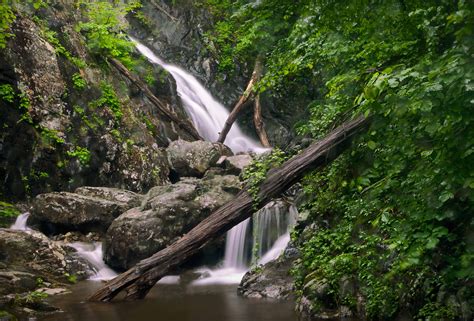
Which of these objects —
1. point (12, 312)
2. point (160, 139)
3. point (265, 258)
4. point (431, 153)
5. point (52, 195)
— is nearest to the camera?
point (431, 153)

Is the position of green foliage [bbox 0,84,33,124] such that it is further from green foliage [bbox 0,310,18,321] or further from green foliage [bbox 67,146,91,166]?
green foliage [bbox 0,310,18,321]

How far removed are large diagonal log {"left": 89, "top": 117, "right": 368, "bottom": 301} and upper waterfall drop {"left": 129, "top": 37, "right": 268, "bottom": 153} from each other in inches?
428

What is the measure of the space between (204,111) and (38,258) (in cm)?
1076

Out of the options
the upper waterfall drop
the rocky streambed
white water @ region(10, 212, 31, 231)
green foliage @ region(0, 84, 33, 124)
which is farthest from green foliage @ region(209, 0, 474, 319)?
the upper waterfall drop

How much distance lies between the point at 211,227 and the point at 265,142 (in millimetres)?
12055

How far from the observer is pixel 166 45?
22750mm

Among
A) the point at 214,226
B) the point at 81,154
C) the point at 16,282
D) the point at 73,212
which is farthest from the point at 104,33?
the point at 214,226

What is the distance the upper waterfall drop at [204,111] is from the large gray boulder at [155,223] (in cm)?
695

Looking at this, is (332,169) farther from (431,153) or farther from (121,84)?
(121,84)

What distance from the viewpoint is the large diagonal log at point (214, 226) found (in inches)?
297

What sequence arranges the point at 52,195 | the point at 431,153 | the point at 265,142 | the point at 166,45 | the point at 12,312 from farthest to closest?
the point at 166,45 → the point at 265,142 → the point at 52,195 → the point at 12,312 → the point at 431,153

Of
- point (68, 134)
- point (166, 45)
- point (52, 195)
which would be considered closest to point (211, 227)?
point (52, 195)

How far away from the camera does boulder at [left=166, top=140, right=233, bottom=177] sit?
15062mm

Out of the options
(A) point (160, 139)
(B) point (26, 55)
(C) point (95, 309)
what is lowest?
(A) point (160, 139)
